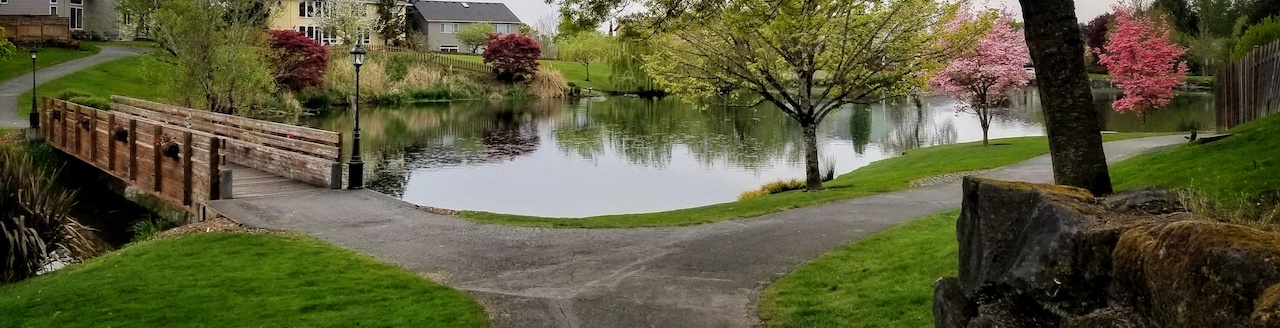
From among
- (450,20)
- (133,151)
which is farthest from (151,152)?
(450,20)

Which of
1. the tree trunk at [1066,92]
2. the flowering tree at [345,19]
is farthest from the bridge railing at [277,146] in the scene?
the flowering tree at [345,19]

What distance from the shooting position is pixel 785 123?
4625cm

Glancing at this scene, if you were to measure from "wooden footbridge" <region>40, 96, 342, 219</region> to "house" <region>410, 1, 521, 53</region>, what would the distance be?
237 feet

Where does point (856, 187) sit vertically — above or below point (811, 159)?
below

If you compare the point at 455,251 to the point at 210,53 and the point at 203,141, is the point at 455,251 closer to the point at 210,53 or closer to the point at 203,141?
the point at 203,141

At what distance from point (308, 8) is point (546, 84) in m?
25.0

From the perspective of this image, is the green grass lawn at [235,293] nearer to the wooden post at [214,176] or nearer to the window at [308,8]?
the wooden post at [214,176]

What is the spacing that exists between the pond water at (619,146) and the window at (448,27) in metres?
38.9

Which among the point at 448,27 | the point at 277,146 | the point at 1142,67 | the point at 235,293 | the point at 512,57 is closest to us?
the point at 235,293

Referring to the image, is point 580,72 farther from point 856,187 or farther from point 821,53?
point 856,187

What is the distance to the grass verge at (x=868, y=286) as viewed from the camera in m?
7.99

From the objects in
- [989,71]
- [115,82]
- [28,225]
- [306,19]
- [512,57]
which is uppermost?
[306,19]

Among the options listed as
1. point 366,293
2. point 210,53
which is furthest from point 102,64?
point 366,293

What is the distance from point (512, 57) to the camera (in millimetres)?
74188
